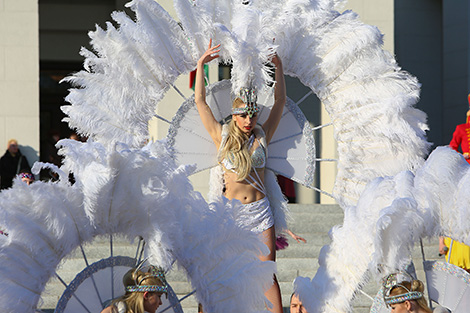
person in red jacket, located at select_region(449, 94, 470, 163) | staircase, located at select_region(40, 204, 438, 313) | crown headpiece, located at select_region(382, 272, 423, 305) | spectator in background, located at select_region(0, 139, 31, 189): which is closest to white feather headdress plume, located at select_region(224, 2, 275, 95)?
staircase, located at select_region(40, 204, 438, 313)

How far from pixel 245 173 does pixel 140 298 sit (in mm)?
1486

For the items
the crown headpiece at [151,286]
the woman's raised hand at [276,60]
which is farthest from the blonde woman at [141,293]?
the woman's raised hand at [276,60]

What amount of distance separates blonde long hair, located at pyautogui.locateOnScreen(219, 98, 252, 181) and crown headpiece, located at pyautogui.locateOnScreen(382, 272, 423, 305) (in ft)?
4.42

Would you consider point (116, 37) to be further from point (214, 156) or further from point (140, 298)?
point (140, 298)

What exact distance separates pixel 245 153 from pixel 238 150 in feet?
0.15

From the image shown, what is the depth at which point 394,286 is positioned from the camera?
390 cm

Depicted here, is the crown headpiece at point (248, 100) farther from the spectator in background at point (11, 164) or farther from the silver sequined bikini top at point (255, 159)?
the spectator in background at point (11, 164)

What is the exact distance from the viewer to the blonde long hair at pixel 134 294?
367cm

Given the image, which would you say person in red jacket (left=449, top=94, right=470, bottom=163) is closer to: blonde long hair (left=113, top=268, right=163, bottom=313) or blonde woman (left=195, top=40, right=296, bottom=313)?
blonde woman (left=195, top=40, right=296, bottom=313)

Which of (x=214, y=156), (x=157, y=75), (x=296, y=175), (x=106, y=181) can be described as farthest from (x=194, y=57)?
(x=106, y=181)

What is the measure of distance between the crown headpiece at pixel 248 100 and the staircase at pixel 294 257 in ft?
3.90

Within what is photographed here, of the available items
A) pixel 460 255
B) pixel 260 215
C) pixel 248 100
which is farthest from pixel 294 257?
pixel 248 100

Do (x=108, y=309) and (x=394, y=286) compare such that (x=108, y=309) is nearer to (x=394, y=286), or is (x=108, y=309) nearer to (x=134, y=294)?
(x=134, y=294)

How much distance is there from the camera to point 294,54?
5.37 metres
